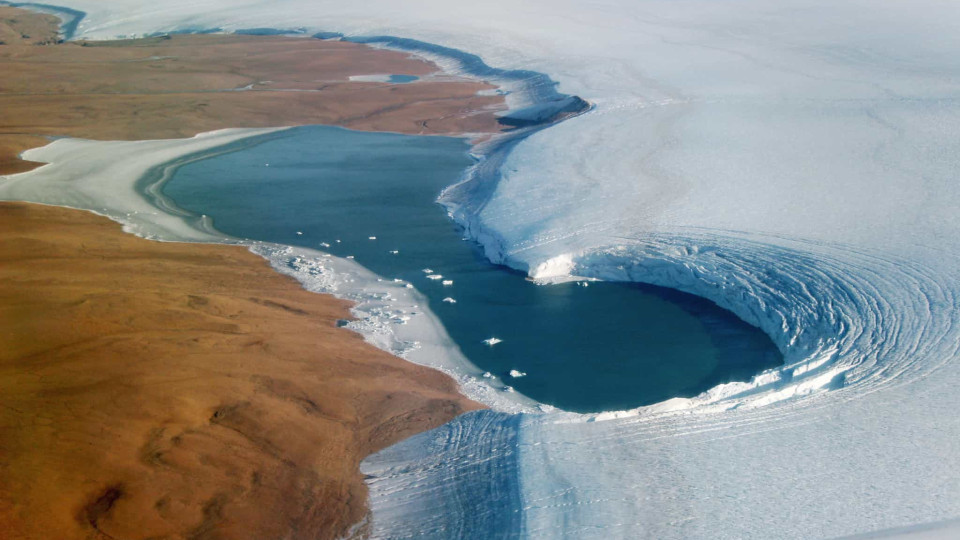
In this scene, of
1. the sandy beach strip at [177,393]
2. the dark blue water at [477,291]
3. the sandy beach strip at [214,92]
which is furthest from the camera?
the sandy beach strip at [214,92]

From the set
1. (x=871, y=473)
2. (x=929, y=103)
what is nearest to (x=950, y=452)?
(x=871, y=473)

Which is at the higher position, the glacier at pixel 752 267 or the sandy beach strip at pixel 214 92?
the glacier at pixel 752 267

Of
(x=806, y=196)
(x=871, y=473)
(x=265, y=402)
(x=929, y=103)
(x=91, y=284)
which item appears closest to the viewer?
(x=871, y=473)

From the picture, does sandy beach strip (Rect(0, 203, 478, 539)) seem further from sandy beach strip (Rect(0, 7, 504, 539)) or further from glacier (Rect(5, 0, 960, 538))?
glacier (Rect(5, 0, 960, 538))

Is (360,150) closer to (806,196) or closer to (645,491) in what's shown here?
(806,196)

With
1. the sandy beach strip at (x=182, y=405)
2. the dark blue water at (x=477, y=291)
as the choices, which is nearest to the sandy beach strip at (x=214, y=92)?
the dark blue water at (x=477, y=291)

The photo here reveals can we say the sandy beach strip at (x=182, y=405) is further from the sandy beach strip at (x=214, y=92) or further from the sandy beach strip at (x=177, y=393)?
the sandy beach strip at (x=214, y=92)
